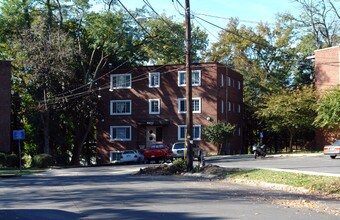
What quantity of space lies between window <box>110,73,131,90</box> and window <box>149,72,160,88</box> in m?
2.58

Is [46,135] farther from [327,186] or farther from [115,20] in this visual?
[327,186]

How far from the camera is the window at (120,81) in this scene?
5506 centimetres

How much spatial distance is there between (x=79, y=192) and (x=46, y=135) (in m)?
32.5

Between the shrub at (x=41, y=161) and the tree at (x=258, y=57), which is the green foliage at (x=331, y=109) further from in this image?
the tree at (x=258, y=57)

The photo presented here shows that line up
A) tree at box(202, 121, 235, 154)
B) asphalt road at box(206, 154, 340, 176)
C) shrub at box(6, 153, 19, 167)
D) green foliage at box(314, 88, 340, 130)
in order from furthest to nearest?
1. tree at box(202, 121, 235, 154)
2. shrub at box(6, 153, 19, 167)
3. asphalt road at box(206, 154, 340, 176)
4. green foliage at box(314, 88, 340, 130)

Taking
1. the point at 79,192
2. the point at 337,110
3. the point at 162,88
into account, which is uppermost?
the point at 162,88

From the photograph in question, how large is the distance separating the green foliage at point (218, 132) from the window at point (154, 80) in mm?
8328

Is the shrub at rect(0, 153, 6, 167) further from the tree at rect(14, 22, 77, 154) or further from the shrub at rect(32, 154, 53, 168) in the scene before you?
the tree at rect(14, 22, 77, 154)

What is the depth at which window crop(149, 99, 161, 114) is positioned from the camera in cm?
5369

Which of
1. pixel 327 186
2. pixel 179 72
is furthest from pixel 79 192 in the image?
pixel 179 72

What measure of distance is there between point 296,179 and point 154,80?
Result: 3606 cm

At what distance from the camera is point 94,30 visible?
158 feet

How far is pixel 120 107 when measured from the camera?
182ft

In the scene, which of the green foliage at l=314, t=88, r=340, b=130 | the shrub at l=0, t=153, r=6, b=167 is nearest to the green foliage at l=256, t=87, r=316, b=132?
the shrub at l=0, t=153, r=6, b=167
